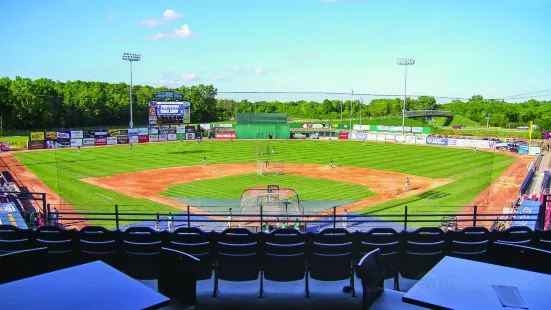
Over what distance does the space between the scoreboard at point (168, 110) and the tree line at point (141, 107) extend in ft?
12.0

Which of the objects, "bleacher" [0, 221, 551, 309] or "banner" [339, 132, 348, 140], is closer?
"bleacher" [0, 221, 551, 309]

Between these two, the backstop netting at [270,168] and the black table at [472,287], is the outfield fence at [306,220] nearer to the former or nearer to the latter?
the black table at [472,287]

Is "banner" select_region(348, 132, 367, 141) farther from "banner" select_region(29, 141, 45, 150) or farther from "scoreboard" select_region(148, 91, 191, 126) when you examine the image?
"banner" select_region(29, 141, 45, 150)

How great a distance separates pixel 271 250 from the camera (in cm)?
603

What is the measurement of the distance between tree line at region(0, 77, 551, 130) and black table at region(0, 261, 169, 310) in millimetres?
28104

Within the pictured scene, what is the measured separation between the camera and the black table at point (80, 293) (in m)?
3.80

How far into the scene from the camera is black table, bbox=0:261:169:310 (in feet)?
12.5

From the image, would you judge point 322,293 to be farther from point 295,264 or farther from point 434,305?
point 434,305

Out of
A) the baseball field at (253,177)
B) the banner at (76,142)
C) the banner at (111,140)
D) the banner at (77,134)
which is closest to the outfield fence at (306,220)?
the baseball field at (253,177)

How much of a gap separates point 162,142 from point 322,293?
2215 inches

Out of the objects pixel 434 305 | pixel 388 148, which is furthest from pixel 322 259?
pixel 388 148

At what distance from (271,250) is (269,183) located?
78.7 feet

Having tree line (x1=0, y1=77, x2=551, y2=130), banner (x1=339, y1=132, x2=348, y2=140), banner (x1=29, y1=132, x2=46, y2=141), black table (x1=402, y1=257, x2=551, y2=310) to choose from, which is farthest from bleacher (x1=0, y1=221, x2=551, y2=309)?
banner (x1=339, y1=132, x2=348, y2=140)

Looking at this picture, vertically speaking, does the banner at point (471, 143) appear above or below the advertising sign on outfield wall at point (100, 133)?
below
